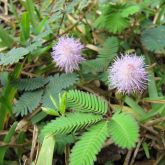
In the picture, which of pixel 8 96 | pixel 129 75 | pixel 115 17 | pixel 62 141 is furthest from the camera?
pixel 115 17

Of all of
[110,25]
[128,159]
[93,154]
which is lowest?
[128,159]

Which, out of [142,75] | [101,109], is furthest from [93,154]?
[142,75]

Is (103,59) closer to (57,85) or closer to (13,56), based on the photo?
(57,85)

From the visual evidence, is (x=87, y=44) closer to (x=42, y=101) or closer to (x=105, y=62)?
(x=105, y=62)

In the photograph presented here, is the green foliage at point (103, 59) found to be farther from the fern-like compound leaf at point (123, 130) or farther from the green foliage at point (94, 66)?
the fern-like compound leaf at point (123, 130)

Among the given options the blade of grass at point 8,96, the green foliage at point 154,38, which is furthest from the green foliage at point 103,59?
the blade of grass at point 8,96

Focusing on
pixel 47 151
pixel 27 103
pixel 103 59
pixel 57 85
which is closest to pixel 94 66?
pixel 103 59

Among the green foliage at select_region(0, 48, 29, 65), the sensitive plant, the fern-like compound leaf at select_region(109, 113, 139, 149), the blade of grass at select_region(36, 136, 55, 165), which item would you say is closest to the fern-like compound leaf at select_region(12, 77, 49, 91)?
the sensitive plant
